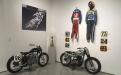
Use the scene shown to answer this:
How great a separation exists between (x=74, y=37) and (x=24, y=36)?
195cm

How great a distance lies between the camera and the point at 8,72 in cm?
481

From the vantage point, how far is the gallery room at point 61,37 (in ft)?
16.2

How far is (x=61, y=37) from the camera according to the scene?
648 centimetres

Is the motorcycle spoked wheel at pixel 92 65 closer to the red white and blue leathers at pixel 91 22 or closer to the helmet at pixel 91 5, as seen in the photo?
the red white and blue leathers at pixel 91 22

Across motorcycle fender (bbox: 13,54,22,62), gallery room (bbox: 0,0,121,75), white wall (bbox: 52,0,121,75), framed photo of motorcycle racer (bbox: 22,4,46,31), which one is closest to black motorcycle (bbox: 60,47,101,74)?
gallery room (bbox: 0,0,121,75)

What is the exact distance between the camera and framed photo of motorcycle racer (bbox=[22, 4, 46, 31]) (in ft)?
18.0

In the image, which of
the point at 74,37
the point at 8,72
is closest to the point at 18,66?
the point at 8,72

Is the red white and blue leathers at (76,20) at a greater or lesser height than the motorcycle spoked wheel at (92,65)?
greater

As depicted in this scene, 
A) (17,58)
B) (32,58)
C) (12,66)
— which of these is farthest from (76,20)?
(12,66)

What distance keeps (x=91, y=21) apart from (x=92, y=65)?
1.58m

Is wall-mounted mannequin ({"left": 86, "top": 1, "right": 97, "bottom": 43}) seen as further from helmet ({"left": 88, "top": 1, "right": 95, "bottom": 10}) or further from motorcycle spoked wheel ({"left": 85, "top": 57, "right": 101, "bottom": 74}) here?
motorcycle spoked wheel ({"left": 85, "top": 57, "right": 101, "bottom": 74})

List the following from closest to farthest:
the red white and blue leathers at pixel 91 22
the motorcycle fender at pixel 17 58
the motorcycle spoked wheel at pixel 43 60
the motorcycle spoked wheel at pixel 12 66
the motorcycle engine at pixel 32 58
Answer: the motorcycle spoked wheel at pixel 12 66 < the motorcycle fender at pixel 17 58 < the motorcycle engine at pixel 32 58 < the red white and blue leathers at pixel 91 22 < the motorcycle spoked wheel at pixel 43 60

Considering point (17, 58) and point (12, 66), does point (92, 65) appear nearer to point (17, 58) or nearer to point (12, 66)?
point (17, 58)

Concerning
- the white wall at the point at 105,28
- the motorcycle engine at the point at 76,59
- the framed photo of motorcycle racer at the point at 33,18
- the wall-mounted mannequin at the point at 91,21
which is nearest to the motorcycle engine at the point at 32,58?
the framed photo of motorcycle racer at the point at 33,18
